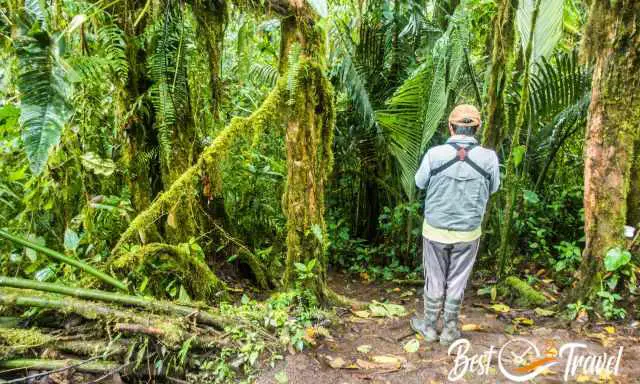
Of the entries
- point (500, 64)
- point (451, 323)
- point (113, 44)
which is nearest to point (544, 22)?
point (500, 64)

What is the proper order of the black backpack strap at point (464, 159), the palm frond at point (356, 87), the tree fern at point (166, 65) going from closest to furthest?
the tree fern at point (166, 65) → the black backpack strap at point (464, 159) → the palm frond at point (356, 87)

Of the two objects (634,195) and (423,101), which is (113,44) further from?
(634,195)

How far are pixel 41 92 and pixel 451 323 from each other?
109 inches

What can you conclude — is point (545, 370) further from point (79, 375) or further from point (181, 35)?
point (181, 35)

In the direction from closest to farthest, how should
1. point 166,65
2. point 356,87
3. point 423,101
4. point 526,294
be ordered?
1. point 166,65
2. point 526,294
3. point 423,101
4. point 356,87

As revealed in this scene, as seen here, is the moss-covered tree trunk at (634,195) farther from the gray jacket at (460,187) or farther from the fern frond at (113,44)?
the fern frond at (113,44)

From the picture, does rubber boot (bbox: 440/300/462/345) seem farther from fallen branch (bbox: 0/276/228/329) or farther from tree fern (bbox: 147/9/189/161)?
tree fern (bbox: 147/9/189/161)

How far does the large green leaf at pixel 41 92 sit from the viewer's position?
1.47 metres

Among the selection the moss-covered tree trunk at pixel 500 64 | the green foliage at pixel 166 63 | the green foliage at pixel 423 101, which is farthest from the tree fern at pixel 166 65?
the moss-covered tree trunk at pixel 500 64

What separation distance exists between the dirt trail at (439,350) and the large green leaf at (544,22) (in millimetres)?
2290

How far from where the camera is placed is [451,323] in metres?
3.03

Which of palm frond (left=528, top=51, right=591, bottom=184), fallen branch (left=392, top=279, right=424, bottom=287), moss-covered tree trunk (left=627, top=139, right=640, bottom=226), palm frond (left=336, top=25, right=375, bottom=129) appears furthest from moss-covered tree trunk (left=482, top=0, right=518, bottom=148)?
fallen branch (left=392, top=279, right=424, bottom=287)

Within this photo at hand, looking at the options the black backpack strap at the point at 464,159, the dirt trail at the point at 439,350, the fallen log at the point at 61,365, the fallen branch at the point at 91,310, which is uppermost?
the black backpack strap at the point at 464,159

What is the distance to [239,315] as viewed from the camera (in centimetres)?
270
